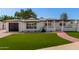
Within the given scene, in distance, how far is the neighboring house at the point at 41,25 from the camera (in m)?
12.5

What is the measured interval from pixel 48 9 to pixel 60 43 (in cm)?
161

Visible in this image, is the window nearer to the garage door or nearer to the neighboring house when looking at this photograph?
the neighboring house

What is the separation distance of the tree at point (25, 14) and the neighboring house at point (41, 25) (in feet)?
0.60

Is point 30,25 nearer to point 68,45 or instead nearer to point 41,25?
point 41,25

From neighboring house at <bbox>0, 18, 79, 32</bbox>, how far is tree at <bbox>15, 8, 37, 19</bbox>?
0.18m

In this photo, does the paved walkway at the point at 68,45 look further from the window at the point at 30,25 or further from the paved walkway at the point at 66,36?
the window at the point at 30,25

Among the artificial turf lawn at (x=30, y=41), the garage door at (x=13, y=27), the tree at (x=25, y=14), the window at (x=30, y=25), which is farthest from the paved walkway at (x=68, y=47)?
the garage door at (x=13, y=27)

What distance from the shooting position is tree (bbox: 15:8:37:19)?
12241 millimetres

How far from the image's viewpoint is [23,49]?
1217cm

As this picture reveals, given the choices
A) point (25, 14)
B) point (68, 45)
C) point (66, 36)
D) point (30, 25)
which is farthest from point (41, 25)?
point (68, 45)

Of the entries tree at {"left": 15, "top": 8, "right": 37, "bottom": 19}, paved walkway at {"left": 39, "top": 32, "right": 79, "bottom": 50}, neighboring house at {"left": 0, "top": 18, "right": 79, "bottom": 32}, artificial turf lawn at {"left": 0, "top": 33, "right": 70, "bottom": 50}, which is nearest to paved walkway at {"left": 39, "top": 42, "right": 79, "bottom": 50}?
paved walkway at {"left": 39, "top": 32, "right": 79, "bottom": 50}

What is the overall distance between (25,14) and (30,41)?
1.19m
